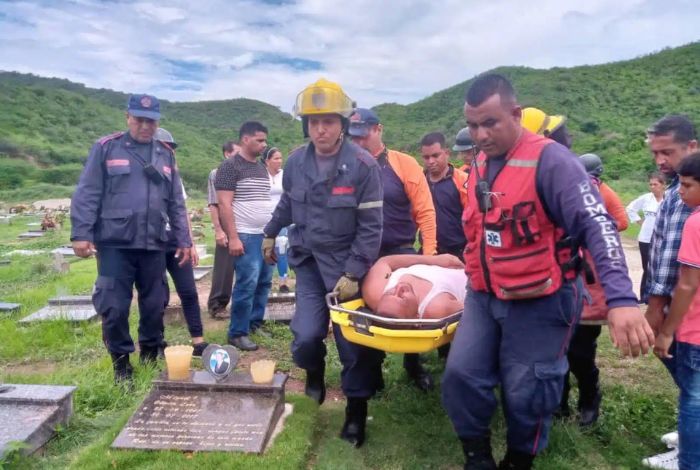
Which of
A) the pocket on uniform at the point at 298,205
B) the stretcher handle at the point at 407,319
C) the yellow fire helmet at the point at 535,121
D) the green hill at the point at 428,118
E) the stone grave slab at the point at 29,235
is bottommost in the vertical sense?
the stone grave slab at the point at 29,235

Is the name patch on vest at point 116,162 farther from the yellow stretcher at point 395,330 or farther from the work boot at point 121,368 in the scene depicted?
the yellow stretcher at point 395,330

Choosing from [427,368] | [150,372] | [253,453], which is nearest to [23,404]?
[150,372]

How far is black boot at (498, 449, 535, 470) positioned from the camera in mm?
2725

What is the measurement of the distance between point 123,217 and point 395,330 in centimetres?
226

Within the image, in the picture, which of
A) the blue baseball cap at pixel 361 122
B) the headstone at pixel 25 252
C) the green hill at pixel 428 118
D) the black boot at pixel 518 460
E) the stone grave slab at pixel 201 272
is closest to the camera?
the black boot at pixel 518 460

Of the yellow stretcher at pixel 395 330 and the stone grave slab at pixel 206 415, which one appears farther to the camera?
the stone grave slab at pixel 206 415

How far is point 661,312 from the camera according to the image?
2.81 meters

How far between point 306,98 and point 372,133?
3.34 ft

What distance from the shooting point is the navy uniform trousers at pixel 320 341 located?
10.7 ft

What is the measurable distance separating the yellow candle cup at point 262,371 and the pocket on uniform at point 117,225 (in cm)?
136

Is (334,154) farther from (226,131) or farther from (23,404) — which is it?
(226,131)

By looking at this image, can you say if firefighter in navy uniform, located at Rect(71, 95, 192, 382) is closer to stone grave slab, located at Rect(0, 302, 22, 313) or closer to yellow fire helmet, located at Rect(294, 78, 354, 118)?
yellow fire helmet, located at Rect(294, 78, 354, 118)

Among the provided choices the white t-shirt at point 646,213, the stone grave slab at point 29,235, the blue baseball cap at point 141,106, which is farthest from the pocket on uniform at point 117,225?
the stone grave slab at point 29,235

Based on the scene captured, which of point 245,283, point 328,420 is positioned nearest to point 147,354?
point 245,283
